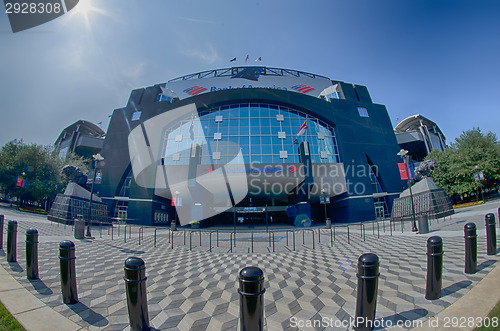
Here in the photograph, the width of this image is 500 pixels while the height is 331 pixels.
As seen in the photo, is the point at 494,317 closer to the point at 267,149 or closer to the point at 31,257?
the point at 31,257

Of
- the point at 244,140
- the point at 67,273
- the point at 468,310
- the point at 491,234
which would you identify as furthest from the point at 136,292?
the point at 244,140

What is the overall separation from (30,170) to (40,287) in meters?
40.1

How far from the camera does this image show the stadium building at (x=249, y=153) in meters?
31.9

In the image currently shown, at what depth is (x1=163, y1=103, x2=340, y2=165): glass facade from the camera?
3341 centimetres

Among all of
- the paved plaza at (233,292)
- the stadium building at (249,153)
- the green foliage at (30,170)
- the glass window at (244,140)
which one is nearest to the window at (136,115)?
the stadium building at (249,153)

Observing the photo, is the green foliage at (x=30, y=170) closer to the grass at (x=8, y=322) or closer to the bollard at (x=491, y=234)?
the grass at (x=8, y=322)

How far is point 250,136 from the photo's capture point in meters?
34.7

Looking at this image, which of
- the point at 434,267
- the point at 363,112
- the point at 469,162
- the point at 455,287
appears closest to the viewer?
the point at 434,267

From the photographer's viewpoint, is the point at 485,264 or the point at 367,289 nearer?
the point at 367,289

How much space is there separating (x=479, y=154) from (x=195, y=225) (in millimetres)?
44488

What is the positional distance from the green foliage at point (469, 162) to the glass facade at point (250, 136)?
1766cm

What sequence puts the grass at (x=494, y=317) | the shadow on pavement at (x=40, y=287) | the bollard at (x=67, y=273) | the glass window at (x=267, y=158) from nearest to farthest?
the grass at (x=494, y=317) < the bollard at (x=67, y=273) < the shadow on pavement at (x=40, y=287) < the glass window at (x=267, y=158)

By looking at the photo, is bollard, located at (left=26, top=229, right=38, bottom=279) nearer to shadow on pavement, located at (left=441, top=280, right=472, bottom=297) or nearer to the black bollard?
the black bollard

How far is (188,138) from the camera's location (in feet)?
118
